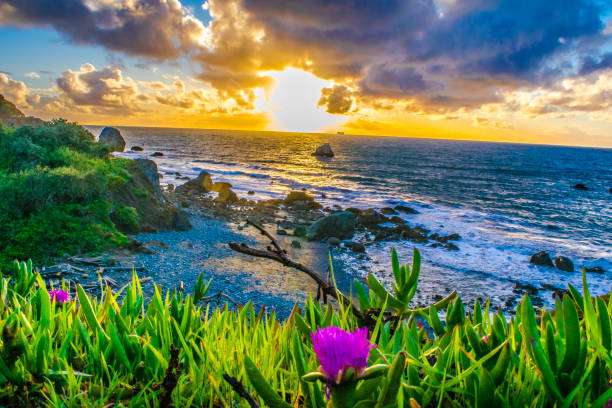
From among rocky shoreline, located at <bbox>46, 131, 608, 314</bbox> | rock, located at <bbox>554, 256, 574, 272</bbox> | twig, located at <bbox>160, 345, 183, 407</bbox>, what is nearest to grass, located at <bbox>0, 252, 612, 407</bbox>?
twig, located at <bbox>160, 345, 183, 407</bbox>

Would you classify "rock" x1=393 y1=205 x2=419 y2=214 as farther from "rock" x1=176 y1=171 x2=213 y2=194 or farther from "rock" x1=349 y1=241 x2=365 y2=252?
"rock" x1=176 y1=171 x2=213 y2=194

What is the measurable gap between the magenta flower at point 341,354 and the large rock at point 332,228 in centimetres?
1644

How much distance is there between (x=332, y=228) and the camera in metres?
17.7

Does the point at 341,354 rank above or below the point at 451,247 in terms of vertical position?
above

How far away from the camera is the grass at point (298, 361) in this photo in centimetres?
79

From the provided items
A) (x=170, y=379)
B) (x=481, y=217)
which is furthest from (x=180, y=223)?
(x=481, y=217)

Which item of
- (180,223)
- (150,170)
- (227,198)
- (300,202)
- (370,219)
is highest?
(150,170)

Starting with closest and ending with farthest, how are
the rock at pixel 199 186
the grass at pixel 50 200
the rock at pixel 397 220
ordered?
1. the grass at pixel 50 200
2. the rock at pixel 397 220
3. the rock at pixel 199 186

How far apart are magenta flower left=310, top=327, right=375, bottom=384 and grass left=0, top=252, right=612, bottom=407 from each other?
0.05 m

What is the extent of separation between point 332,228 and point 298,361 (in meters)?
16.9

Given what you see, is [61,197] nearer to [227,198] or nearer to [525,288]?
[525,288]

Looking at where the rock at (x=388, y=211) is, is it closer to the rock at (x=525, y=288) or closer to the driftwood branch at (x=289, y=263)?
the rock at (x=525, y=288)

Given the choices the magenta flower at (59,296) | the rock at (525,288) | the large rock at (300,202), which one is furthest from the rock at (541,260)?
the magenta flower at (59,296)

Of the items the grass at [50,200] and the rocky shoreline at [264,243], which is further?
the rocky shoreline at [264,243]
